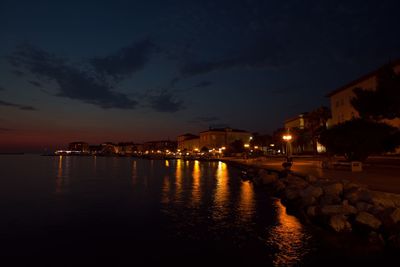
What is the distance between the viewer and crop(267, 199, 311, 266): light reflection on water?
9.96m

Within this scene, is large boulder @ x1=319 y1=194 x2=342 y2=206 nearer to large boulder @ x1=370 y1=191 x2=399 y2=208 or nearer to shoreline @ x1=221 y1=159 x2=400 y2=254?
shoreline @ x1=221 y1=159 x2=400 y2=254

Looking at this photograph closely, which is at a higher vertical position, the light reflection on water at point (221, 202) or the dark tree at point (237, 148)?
the dark tree at point (237, 148)

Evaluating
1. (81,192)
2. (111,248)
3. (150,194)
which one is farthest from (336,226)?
(81,192)

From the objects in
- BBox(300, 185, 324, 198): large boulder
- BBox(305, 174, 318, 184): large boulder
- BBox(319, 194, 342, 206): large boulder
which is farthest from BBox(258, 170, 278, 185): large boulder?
BBox(319, 194, 342, 206): large boulder

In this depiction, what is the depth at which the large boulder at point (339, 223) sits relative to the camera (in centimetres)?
1195

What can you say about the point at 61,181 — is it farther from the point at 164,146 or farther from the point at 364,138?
the point at 164,146

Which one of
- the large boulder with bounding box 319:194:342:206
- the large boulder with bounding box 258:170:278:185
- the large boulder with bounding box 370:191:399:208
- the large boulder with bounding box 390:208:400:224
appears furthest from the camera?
the large boulder with bounding box 258:170:278:185

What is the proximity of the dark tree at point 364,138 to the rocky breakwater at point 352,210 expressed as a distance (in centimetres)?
1074

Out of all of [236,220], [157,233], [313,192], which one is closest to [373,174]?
[313,192]

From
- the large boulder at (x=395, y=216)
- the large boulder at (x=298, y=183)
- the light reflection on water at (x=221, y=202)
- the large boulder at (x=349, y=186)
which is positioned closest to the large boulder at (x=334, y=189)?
the large boulder at (x=349, y=186)

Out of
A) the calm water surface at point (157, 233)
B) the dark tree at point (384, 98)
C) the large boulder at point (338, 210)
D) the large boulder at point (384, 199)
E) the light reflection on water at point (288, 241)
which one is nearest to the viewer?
the light reflection on water at point (288, 241)

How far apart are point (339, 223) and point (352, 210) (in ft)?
3.09

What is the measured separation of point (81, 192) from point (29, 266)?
1725cm

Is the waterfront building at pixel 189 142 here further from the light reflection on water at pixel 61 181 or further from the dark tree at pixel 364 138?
the dark tree at pixel 364 138
